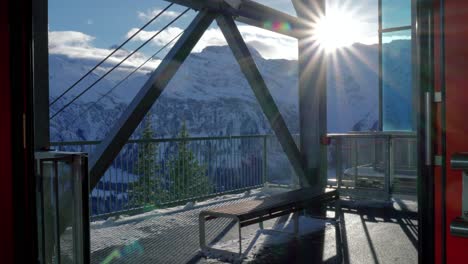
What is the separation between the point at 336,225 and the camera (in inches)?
215

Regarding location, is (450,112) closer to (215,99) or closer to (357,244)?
(357,244)

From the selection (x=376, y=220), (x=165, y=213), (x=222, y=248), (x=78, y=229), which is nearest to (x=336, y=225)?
(x=376, y=220)

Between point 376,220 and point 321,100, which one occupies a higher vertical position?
point 321,100

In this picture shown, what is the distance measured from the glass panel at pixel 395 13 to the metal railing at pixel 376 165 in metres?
2.78

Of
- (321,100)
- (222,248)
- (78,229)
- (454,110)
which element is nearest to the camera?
(454,110)

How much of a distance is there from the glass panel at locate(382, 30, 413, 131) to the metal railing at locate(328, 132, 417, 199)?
116 centimetres

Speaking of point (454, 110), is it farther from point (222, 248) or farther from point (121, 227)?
point (121, 227)

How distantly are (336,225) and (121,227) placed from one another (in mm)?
2611

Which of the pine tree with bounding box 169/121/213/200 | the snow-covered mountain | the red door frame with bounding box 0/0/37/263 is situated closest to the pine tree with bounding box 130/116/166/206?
the pine tree with bounding box 169/121/213/200

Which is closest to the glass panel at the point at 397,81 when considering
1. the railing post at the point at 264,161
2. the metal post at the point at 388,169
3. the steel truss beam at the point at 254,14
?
the metal post at the point at 388,169

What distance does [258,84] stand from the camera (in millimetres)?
5766

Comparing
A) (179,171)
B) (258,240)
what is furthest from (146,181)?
(258,240)

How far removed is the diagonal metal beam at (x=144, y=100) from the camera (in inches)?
160

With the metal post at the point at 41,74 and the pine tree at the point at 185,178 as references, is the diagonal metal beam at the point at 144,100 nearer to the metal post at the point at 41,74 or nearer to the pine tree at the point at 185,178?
the metal post at the point at 41,74
